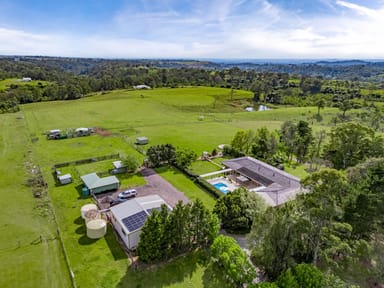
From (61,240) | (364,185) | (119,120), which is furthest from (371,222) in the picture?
(119,120)

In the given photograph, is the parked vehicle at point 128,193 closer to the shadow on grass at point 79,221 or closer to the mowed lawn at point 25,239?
the shadow on grass at point 79,221

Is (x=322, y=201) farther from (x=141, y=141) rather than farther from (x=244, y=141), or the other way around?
(x=141, y=141)

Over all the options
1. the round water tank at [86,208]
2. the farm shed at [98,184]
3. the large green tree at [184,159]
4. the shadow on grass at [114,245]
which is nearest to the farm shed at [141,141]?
the large green tree at [184,159]

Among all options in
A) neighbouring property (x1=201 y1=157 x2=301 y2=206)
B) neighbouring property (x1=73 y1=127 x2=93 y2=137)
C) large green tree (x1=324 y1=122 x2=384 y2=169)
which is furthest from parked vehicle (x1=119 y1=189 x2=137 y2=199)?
neighbouring property (x1=73 y1=127 x2=93 y2=137)

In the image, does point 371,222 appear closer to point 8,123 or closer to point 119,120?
point 119,120

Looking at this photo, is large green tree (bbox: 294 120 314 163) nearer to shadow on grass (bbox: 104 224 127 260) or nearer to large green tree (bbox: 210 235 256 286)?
large green tree (bbox: 210 235 256 286)
